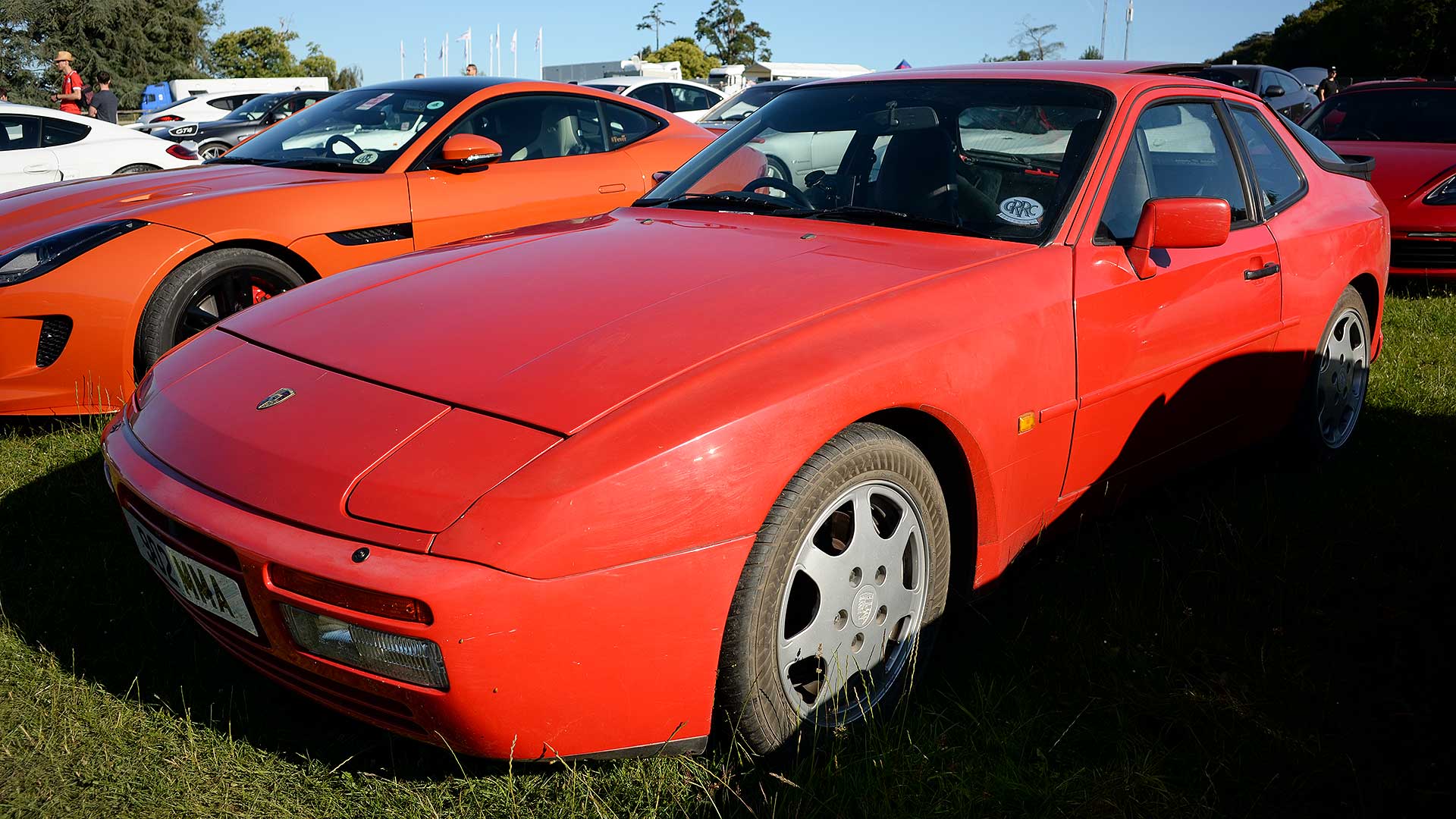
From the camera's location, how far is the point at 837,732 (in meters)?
2.12

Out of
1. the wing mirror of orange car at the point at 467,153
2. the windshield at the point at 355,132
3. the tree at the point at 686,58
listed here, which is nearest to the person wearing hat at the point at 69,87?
the windshield at the point at 355,132

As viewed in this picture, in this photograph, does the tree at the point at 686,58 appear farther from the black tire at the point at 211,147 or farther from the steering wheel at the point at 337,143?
the steering wheel at the point at 337,143

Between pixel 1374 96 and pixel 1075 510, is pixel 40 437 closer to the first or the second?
pixel 1075 510

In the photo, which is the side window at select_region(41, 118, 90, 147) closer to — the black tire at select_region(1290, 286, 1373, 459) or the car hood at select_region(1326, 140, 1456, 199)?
the black tire at select_region(1290, 286, 1373, 459)

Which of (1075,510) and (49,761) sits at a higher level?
(1075,510)

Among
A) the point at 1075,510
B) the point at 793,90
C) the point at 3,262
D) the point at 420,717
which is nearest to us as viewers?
the point at 420,717

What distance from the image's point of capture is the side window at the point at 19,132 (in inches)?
351

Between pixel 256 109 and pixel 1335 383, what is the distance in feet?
53.4

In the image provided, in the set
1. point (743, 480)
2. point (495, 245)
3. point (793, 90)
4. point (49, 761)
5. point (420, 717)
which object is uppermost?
point (793, 90)

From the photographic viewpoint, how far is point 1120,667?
8.04ft

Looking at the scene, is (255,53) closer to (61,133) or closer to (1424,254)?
(61,133)

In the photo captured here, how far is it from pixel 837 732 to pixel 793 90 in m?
2.26

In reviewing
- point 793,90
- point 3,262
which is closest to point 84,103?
point 3,262

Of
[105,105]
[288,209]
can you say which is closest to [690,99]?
[105,105]
